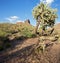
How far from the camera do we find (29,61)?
46.3 ft

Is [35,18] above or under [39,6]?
under

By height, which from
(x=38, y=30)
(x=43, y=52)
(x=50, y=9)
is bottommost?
(x=38, y=30)

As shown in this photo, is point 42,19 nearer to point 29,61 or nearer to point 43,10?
point 43,10

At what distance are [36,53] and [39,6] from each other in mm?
32946

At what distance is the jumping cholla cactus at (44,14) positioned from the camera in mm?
47094

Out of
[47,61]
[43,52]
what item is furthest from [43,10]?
[47,61]

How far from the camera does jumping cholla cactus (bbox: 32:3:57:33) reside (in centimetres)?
4709

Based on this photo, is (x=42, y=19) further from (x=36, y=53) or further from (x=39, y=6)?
(x=36, y=53)

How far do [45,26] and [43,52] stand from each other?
32371 mm

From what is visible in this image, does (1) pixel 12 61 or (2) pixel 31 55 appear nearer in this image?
(1) pixel 12 61

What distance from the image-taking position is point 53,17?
47.9 meters

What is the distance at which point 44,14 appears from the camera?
47.2 metres

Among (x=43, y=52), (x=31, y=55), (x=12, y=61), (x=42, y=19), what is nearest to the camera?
(x=12, y=61)

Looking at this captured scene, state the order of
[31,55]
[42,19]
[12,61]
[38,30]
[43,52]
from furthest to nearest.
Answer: [38,30] < [42,19] < [43,52] < [31,55] < [12,61]
